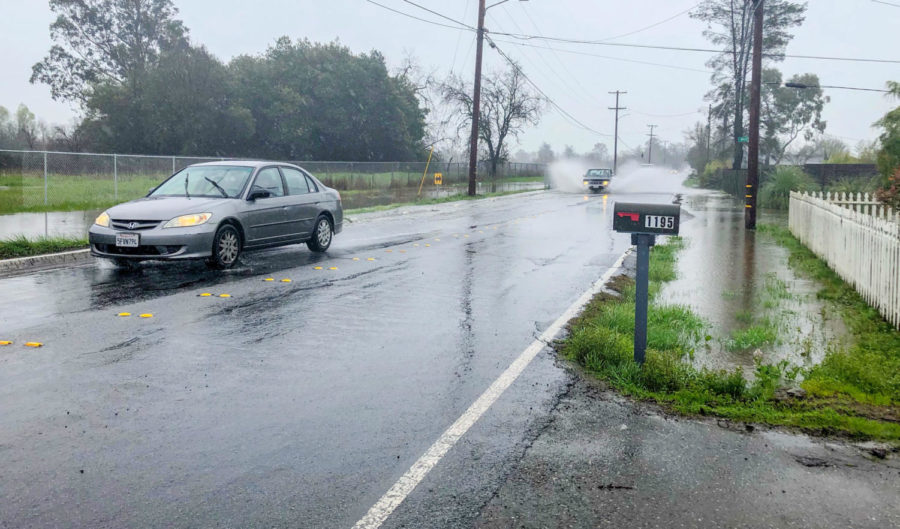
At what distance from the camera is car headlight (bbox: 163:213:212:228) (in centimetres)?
1049

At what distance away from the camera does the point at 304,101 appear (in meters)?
54.3

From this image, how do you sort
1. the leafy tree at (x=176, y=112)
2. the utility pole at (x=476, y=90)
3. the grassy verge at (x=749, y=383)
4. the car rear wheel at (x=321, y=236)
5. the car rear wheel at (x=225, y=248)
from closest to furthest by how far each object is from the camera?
the grassy verge at (x=749, y=383) → the car rear wheel at (x=225, y=248) → the car rear wheel at (x=321, y=236) → the utility pole at (x=476, y=90) → the leafy tree at (x=176, y=112)

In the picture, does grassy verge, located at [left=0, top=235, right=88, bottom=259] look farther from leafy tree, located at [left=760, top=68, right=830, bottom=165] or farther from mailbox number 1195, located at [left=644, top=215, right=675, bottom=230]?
leafy tree, located at [left=760, top=68, right=830, bottom=165]

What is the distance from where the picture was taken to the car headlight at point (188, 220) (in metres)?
10.5

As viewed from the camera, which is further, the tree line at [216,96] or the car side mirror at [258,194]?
the tree line at [216,96]

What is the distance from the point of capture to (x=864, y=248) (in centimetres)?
952

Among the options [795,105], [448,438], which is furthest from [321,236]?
[795,105]

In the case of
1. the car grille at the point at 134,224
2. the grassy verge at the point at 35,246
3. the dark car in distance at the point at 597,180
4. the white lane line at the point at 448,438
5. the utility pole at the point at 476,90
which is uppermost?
the utility pole at the point at 476,90

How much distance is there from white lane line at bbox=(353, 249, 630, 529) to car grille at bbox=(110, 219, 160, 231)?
18.7 feet

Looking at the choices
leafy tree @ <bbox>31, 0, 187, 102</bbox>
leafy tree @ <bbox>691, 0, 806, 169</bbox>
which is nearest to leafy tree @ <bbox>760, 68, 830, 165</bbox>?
leafy tree @ <bbox>691, 0, 806, 169</bbox>

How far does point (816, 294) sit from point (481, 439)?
7131 millimetres

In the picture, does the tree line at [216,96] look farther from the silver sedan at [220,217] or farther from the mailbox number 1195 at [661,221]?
the mailbox number 1195 at [661,221]

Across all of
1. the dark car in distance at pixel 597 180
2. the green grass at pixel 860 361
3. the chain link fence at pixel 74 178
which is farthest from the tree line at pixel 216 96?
the green grass at pixel 860 361

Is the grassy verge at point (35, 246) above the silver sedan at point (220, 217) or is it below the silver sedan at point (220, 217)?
below
